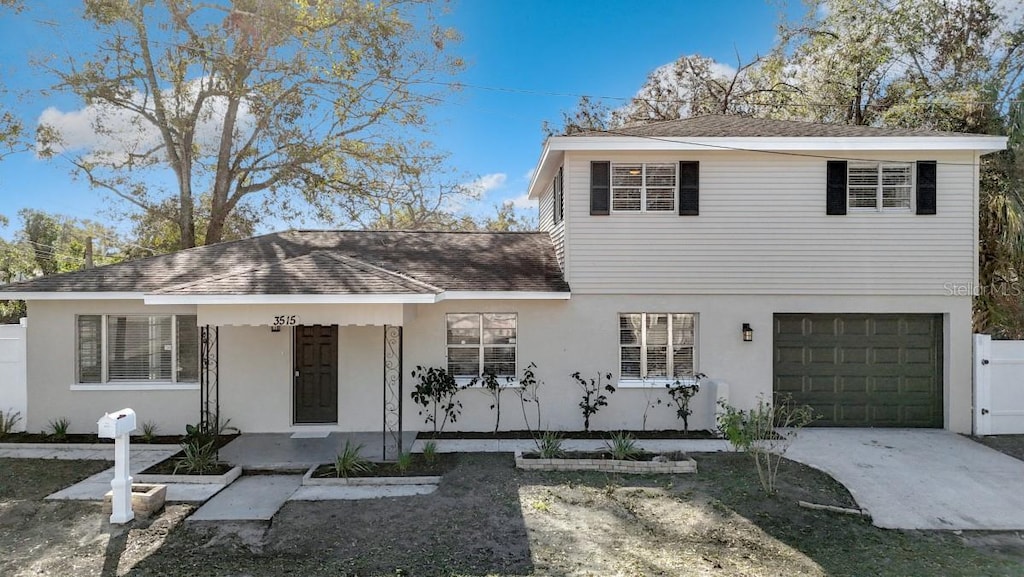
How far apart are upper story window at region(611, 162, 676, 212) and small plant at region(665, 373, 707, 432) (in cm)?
319

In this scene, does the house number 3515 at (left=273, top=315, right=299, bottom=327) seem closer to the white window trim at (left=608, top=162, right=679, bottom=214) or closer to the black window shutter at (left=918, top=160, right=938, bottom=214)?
the white window trim at (left=608, top=162, right=679, bottom=214)

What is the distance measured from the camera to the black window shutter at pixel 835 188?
9.05m

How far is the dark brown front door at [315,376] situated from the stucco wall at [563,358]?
189 millimetres

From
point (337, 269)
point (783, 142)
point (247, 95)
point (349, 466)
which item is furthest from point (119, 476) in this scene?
point (247, 95)

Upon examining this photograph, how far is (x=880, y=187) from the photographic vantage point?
915 centimetres

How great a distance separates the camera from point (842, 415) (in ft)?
30.4

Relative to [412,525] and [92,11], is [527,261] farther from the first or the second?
[92,11]

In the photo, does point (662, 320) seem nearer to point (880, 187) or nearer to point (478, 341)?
point (478, 341)

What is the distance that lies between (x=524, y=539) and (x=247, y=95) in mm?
17177

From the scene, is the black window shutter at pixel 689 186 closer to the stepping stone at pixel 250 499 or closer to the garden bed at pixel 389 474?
the garden bed at pixel 389 474

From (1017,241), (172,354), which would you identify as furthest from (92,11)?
(1017,241)

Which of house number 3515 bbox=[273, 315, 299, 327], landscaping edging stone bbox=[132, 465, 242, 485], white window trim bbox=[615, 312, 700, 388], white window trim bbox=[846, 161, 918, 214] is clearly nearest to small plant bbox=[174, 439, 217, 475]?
landscaping edging stone bbox=[132, 465, 242, 485]

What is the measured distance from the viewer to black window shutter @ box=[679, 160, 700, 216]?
911cm

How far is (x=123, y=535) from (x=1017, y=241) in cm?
1596
